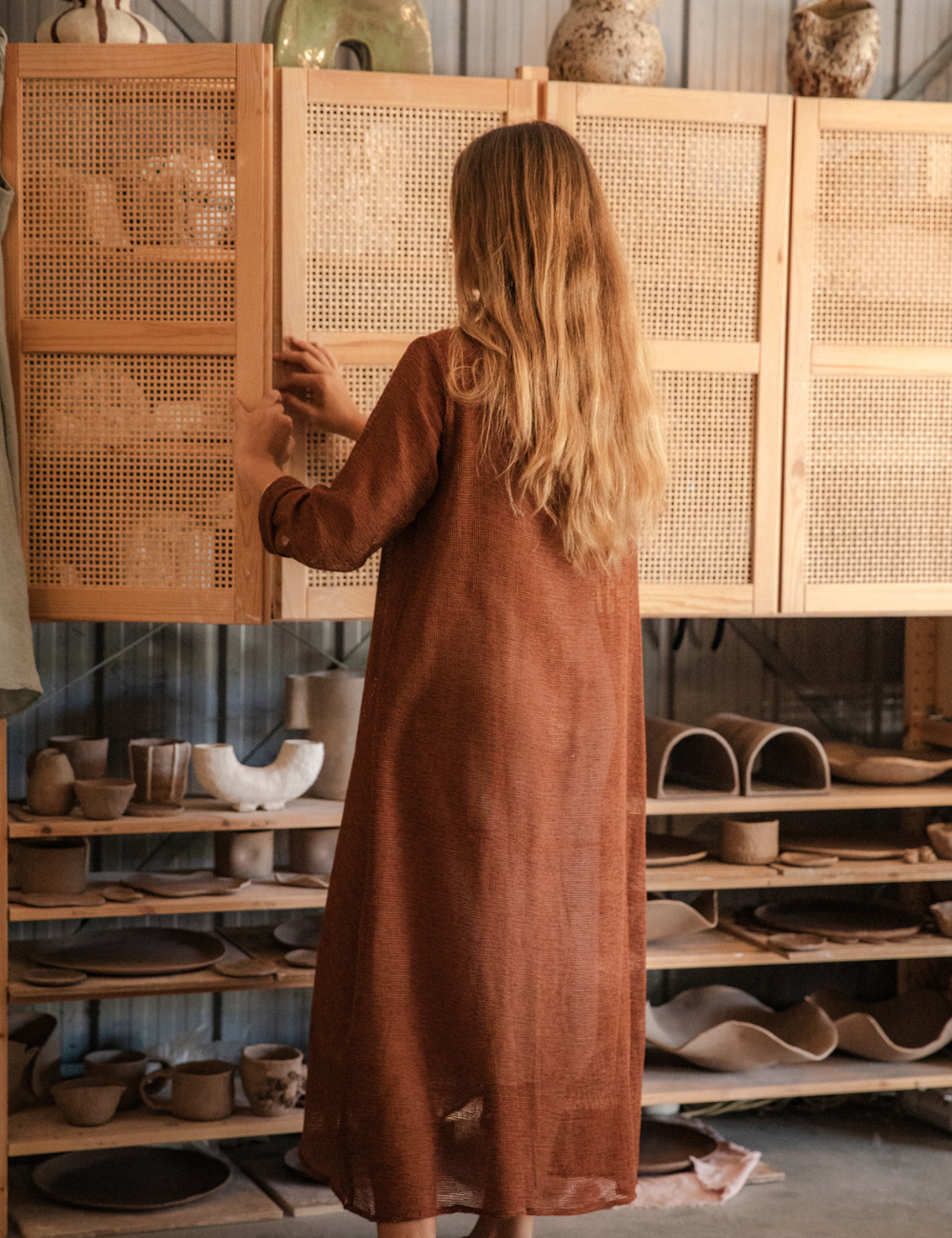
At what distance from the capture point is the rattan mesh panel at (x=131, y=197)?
7.75 feet

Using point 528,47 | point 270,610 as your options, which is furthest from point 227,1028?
point 528,47

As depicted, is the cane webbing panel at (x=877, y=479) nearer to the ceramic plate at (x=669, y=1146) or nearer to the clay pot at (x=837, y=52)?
the clay pot at (x=837, y=52)

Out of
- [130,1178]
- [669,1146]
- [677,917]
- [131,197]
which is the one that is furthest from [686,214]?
[130,1178]

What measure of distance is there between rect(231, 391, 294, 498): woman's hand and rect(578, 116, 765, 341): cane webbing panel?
75cm

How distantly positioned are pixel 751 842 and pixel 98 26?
211cm

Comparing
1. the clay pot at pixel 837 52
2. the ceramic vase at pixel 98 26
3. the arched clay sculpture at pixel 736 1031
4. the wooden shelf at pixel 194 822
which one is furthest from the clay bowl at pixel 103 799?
the clay pot at pixel 837 52

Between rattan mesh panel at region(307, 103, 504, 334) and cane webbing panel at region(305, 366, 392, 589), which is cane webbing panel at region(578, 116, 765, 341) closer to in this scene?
rattan mesh panel at region(307, 103, 504, 334)

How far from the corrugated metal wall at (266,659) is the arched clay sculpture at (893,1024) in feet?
1.13

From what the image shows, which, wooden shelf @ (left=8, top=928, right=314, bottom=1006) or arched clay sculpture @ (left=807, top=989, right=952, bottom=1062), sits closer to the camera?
wooden shelf @ (left=8, top=928, right=314, bottom=1006)

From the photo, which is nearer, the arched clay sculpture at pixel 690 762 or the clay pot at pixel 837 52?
the clay pot at pixel 837 52

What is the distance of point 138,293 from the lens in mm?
2389

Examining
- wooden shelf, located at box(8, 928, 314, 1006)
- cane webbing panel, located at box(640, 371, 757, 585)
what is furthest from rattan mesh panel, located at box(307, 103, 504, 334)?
wooden shelf, located at box(8, 928, 314, 1006)

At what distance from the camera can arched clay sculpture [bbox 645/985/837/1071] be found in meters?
2.75

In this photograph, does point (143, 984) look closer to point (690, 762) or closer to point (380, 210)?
point (690, 762)
